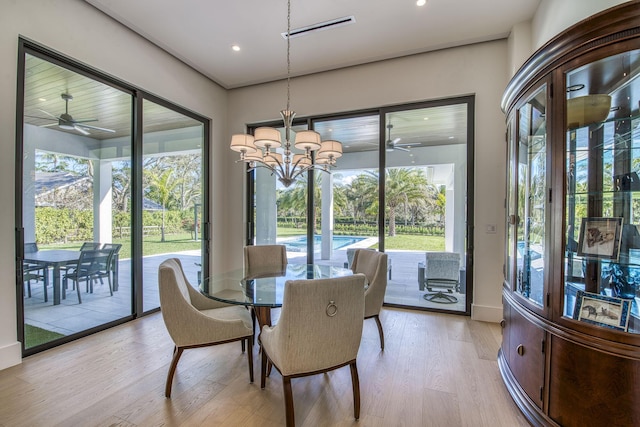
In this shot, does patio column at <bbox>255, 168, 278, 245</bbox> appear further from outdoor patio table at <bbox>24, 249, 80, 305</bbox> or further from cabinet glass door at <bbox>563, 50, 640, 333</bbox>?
cabinet glass door at <bbox>563, 50, 640, 333</bbox>

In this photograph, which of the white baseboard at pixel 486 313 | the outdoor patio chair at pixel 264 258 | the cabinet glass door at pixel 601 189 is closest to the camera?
the cabinet glass door at pixel 601 189

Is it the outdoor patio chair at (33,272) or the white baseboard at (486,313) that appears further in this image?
the white baseboard at (486,313)

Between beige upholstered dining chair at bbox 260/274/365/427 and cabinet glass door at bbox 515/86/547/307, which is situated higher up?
cabinet glass door at bbox 515/86/547/307

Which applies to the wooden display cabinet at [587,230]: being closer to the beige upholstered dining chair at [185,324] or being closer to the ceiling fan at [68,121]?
the beige upholstered dining chair at [185,324]

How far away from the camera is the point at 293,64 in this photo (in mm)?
4191

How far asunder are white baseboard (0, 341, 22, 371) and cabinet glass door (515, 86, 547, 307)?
4061 mm

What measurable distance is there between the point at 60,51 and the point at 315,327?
351 centimetres

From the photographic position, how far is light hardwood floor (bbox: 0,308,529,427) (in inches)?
73.5

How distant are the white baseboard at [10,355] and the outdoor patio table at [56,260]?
0.52 meters

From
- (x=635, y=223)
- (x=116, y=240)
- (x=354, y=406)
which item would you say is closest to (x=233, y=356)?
(x=354, y=406)

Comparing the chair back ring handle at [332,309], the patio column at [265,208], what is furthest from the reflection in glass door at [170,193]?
the chair back ring handle at [332,309]

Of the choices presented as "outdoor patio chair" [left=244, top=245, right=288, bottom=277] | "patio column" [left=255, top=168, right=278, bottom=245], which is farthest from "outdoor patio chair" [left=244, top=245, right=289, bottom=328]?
"patio column" [left=255, top=168, right=278, bottom=245]

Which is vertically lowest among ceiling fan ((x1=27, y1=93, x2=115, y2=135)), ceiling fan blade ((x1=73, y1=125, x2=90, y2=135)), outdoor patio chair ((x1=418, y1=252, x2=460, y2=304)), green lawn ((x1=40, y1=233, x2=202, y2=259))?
outdoor patio chair ((x1=418, y1=252, x2=460, y2=304))

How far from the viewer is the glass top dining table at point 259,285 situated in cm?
212
